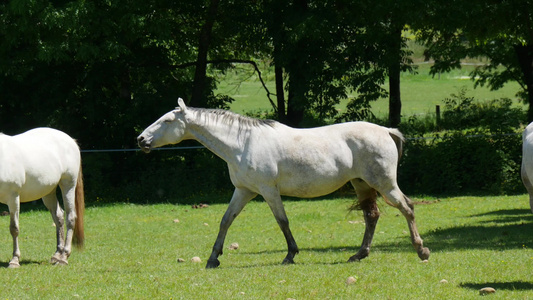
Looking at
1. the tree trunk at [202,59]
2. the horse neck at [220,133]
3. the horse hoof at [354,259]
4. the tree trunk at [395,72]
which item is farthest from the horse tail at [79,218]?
the tree trunk at [395,72]

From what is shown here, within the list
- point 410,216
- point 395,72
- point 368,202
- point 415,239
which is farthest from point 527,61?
point 415,239

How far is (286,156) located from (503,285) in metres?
3.04

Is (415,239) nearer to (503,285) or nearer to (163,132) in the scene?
(503,285)

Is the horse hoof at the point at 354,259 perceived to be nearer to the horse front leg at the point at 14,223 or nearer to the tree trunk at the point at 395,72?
the horse front leg at the point at 14,223

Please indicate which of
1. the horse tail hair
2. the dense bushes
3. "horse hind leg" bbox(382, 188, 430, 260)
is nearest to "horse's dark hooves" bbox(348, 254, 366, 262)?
"horse hind leg" bbox(382, 188, 430, 260)

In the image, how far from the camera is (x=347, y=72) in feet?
66.4

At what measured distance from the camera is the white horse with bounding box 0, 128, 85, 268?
9.42 meters

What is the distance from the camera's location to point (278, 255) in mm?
10461

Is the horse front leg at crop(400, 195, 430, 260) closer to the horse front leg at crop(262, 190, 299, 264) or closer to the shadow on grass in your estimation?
the horse front leg at crop(262, 190, 299, 264)

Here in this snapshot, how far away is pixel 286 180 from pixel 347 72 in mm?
11545

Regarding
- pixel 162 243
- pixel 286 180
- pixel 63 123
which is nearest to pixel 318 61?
pixel 63 123

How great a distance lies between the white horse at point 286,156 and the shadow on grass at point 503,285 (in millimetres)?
1598

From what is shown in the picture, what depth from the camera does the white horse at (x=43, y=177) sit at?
9422 millimetres

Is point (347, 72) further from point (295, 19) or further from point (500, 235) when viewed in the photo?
point (500, 235)
